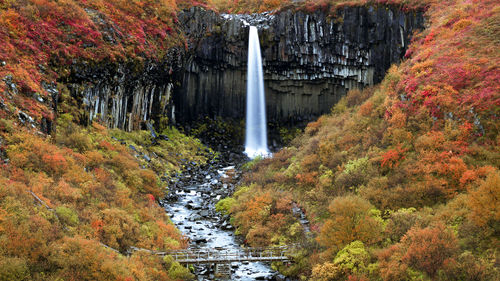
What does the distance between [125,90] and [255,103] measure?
22396 mm

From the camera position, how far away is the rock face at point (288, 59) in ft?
169

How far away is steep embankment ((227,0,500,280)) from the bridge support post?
3.68m

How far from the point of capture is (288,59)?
5641cm

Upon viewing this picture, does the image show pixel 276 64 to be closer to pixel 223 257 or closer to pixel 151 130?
pixel 151 130

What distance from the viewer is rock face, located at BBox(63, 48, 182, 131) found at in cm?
3656

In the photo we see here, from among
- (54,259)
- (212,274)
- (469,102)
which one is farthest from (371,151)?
(54,259)

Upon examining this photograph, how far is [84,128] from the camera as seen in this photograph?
113 feet

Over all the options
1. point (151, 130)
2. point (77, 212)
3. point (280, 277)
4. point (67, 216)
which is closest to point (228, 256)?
point (280, 277)

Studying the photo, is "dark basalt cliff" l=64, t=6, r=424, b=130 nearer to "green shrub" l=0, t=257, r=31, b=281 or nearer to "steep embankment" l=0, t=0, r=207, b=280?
"steep embankment" l=0, t=0, r=207, b=280

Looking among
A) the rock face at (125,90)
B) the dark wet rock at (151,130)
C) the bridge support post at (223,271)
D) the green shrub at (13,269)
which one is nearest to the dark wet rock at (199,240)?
the bridge support post at (223,271)

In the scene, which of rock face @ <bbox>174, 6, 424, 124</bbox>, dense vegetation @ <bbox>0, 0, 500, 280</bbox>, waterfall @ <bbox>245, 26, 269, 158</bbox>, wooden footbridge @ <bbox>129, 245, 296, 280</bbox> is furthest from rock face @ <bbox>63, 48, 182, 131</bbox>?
wooden footbridge @ <bbox>129, 245, 296, 280</bbox>

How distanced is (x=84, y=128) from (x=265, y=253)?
2014cm

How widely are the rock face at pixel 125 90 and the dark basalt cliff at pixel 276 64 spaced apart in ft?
0.45

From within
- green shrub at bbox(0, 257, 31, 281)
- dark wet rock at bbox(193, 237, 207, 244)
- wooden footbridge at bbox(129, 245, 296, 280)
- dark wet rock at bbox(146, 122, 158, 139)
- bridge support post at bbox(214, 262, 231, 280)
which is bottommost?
dark wet rock at bbox(193, 237, 207, 244)
